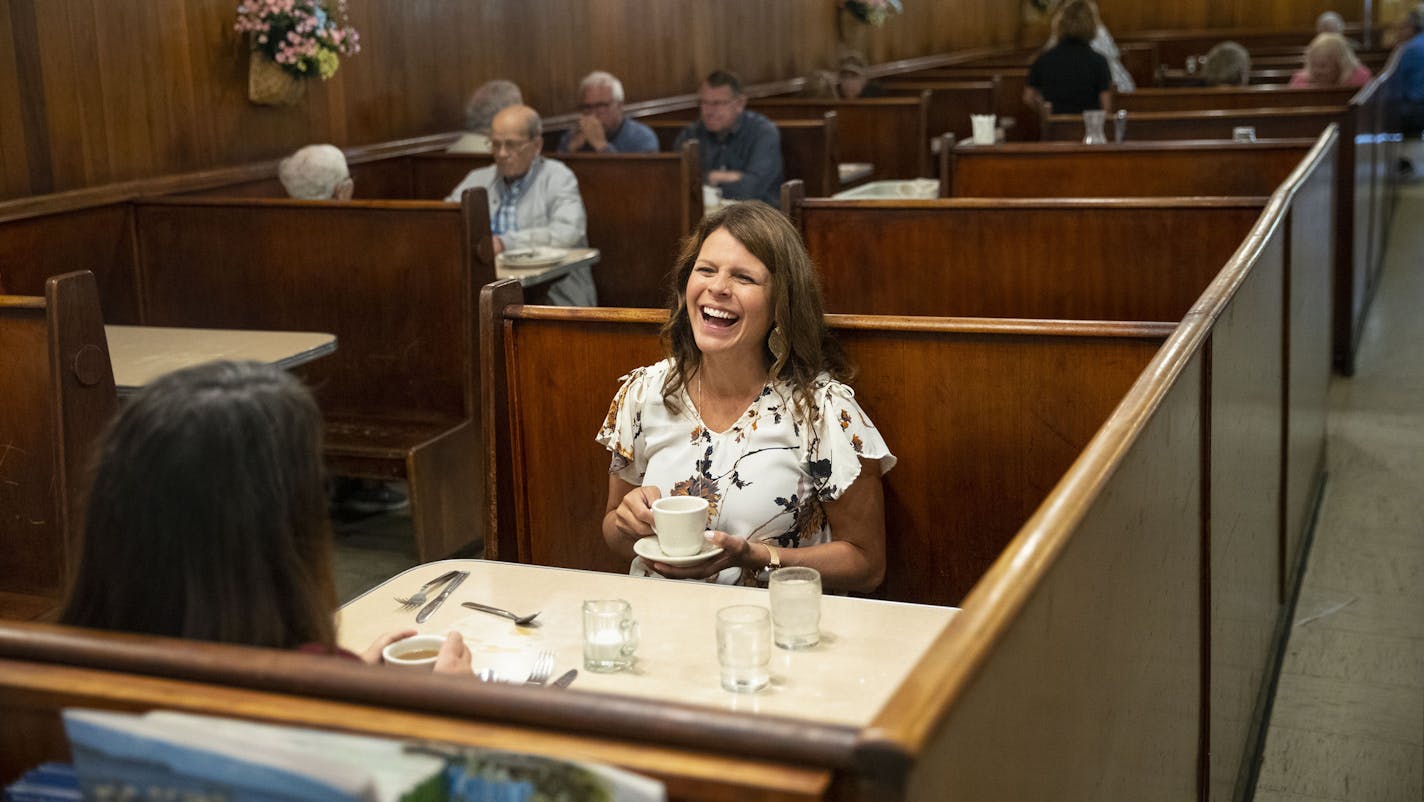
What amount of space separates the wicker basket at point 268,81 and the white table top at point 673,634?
139 inches

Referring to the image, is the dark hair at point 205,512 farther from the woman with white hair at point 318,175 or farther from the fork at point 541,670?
the woman with white hair at point 318,175

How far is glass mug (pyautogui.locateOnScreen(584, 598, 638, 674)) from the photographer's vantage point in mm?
1855

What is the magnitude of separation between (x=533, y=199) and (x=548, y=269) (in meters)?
0.67

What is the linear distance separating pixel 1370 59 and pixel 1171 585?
12.0 metres

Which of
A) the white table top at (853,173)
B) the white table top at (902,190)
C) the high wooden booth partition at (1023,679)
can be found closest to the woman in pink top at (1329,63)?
the white table top at (853,173)

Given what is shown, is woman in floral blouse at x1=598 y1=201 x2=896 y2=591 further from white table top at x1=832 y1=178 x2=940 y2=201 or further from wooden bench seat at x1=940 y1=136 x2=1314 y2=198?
white table top at x1=832 y1=178 x2=940 y2=201

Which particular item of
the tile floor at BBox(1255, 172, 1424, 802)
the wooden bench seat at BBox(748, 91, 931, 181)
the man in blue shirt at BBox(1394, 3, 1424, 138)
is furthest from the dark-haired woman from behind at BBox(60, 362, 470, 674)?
the man in blue shirt at BBox(1394, 3, 1424, 138)

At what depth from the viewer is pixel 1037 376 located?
8.66 ft

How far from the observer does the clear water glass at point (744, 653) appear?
1773 millimetres

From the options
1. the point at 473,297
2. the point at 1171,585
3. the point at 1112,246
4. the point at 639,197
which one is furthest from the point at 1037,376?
the point at 639,197

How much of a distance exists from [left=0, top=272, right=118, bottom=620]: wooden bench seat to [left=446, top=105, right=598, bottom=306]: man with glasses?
231 cm

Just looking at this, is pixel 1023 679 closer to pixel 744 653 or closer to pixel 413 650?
pixel 744 653

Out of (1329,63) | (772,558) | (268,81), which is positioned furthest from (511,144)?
(1329,63)

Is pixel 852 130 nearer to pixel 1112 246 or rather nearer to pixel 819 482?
pixel 1112 246
